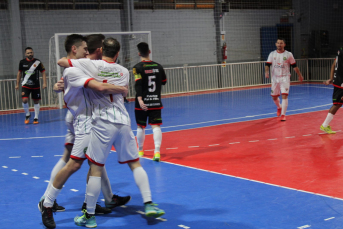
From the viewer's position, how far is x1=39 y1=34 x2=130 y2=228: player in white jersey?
419 centimetres

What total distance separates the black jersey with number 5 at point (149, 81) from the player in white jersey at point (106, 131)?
2.79 metres

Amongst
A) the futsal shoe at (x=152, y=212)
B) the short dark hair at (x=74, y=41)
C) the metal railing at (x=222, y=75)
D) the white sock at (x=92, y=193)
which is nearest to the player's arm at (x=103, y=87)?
the short dark hair at (x=74, y=41)

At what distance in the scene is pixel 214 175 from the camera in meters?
6.23

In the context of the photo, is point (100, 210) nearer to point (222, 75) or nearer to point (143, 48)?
point (143, 48)

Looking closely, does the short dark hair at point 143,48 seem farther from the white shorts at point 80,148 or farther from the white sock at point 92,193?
the white sock at point 92,193

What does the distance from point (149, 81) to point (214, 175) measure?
6.84 feet

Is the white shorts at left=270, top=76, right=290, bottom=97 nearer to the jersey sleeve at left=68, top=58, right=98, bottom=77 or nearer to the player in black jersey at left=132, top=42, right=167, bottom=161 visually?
the player in black jersey at left=132, top=42, right=167, bottom=161

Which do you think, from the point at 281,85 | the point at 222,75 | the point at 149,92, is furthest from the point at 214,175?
the point at 222,75

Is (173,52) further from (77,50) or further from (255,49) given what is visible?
(77,50)

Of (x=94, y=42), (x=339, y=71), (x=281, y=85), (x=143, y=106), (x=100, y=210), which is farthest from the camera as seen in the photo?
(x=281, y=85)

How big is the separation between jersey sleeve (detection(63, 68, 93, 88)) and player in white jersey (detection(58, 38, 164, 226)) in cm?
7

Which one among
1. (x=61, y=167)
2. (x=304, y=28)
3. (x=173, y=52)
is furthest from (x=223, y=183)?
(x=304, y=28)

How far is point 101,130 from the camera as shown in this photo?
13.9 feet

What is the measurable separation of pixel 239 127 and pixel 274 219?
19.8 feet
